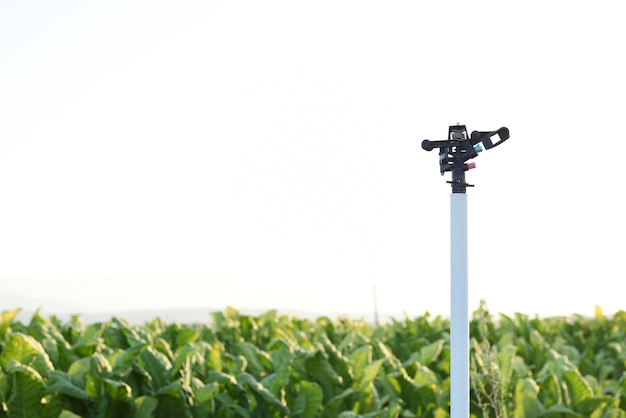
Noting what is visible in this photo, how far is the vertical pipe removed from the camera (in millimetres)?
3043

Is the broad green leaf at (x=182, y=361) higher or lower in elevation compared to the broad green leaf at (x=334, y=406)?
higher

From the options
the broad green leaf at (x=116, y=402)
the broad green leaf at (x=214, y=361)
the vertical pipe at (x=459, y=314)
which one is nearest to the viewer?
the vertical pipe at (x=459, y=314)

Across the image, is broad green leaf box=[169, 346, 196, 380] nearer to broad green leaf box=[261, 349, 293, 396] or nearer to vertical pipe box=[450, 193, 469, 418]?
broad green leaf box=[261, 349, 293, 396]

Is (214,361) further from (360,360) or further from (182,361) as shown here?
(360,360)

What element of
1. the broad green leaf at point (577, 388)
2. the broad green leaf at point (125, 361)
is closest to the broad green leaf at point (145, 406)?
the broad green leaf at point (125, 361)

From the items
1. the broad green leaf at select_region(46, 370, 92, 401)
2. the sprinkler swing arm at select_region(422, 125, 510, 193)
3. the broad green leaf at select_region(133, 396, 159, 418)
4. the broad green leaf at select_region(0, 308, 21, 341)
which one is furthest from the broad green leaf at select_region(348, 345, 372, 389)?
the broad green leaf at select_region(0, 308, 21, 341)

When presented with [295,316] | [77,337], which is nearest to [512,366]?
[77,337]

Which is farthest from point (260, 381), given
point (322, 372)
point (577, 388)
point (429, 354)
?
point (577, 388)

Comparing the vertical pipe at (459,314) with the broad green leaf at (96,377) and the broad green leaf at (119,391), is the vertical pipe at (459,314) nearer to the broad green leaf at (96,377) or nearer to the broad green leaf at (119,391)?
the broad green leaf at (119,391)

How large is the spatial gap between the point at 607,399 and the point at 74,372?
10.6ft

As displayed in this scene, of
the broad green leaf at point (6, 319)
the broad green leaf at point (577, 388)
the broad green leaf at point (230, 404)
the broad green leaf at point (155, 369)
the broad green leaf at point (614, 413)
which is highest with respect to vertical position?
the broad green leaf at point (6, 319)

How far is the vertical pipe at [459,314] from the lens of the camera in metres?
3.04

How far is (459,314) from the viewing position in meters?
3.04

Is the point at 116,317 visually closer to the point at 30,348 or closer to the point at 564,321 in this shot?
the point at 30,348
